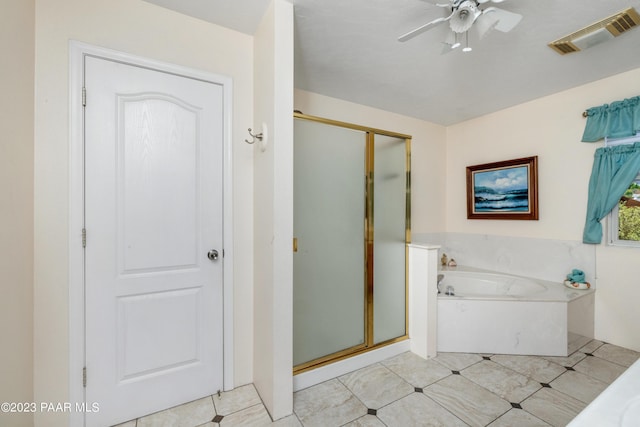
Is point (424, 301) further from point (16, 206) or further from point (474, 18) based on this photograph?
point (16, 206)

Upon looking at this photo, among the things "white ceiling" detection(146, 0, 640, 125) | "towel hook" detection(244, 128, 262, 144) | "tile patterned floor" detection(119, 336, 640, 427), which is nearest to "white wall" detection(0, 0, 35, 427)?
"tile patterned floor" detection(119, 336, 640, 427)

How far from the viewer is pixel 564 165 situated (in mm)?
2732

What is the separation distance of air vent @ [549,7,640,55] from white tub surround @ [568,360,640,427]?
2129 millimetres

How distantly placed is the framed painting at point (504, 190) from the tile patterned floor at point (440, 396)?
4.87ft

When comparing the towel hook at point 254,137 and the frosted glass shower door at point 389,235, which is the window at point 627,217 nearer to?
the frosted glass shower door at point 389,235

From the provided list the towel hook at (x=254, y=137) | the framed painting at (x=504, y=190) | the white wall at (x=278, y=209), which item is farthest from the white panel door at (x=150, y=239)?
the framed painting at (x=504, y=190)

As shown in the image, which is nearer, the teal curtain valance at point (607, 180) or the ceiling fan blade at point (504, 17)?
the ceiling fan blade at point (504, 17)

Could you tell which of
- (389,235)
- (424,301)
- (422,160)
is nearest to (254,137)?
(389,235)

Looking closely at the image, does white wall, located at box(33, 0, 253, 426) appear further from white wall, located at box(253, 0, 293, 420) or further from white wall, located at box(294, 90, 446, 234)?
white wall, located at box(294, 90, 446, 234)

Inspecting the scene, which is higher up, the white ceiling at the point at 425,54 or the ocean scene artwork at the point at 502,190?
the white ceiling at the point at 425,54

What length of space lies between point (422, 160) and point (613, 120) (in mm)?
1748

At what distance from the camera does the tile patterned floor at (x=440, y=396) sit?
159cm

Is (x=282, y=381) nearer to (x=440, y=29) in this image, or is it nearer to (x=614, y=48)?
(x=440, y=29)

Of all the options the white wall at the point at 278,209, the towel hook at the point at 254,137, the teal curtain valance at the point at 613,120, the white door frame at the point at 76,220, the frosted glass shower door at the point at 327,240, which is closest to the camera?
the white door frame at the point at 76,220
